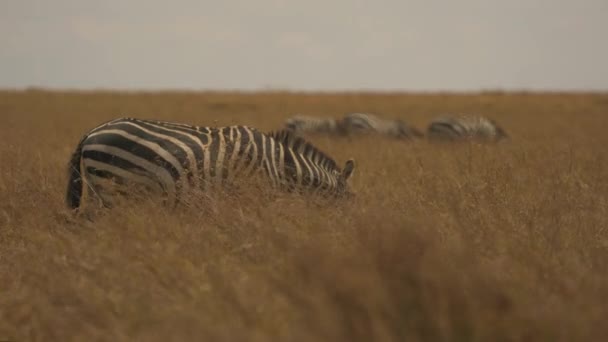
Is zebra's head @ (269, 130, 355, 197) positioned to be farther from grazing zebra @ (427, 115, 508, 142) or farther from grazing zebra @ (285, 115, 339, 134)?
grazing zebra @ (285, 115, 339, 134)

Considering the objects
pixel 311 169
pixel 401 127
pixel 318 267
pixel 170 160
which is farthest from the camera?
pixel 401 127

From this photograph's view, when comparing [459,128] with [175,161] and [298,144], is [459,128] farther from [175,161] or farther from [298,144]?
[175,161]

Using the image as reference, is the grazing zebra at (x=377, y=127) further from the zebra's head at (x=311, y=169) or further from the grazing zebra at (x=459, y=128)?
the zebra's head at (x=311, y=169)

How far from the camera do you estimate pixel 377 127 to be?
13648mm

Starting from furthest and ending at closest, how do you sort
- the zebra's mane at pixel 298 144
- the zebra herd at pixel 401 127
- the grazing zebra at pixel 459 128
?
the zebra herd at pixel 401 127 < the grazing zebra at pixel 459 128 < the zebra's mane at pixel 298 144

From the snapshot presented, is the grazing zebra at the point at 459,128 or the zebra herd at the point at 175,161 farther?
the grazing zebra at the point at 459,128

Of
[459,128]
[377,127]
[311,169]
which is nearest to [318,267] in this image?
[311,169]

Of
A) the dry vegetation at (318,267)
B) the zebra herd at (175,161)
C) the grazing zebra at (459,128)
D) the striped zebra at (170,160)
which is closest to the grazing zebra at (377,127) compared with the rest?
the grazing zebra at (459,128)

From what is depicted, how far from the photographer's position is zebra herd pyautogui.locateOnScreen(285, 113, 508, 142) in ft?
40.2

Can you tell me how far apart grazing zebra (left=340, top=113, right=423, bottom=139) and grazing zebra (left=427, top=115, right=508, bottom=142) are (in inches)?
22.8

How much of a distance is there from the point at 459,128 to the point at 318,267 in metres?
10.8

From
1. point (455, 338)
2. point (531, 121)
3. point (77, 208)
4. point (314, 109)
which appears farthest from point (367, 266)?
point (314, 109)

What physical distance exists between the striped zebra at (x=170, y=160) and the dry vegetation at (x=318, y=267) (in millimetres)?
267

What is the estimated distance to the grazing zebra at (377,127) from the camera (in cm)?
1333
